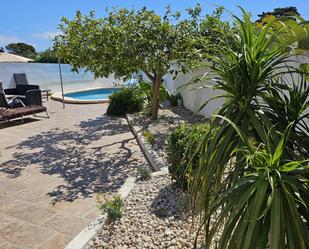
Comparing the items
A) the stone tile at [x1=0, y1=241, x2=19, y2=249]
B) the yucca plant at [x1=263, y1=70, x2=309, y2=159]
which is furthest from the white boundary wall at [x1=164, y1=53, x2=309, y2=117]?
the yucca plant at [x1=263, y1=70, x2=309, y2=159]

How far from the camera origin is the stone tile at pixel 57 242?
3.56m

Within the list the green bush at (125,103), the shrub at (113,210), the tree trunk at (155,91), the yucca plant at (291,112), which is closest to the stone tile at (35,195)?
the shrub at (113,210)

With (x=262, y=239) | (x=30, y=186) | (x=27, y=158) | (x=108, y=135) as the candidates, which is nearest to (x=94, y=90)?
(x=108, y=135)

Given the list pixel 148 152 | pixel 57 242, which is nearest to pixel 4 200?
pixel 57 242


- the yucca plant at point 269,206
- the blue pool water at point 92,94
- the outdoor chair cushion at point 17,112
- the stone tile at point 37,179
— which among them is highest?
the yucca plant at point 269,206

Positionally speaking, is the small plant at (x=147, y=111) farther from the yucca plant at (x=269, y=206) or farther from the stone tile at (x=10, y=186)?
the yucca plant at (x=269, y=206)

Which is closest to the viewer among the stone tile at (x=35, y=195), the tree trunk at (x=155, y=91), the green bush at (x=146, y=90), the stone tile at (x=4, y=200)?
the stone tile at (x=4, y=200)

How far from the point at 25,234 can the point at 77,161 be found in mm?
3054

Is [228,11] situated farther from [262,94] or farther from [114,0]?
[114,0]

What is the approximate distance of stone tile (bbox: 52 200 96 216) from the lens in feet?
14.6

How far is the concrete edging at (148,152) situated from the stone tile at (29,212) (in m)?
2.24

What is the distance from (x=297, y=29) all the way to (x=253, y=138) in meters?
0.99

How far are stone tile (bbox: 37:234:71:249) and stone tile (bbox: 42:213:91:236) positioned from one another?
0.35 ft

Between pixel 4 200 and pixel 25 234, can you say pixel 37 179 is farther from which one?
pixel 25 234
